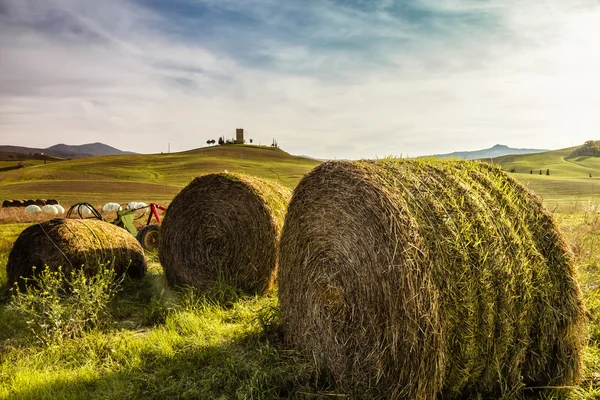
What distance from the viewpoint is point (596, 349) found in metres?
4.46

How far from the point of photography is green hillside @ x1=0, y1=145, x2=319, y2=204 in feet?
105

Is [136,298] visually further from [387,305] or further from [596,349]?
Answer: [596,349]

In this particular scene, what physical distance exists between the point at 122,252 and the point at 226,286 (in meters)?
2.35

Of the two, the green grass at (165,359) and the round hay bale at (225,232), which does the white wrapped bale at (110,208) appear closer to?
the round hay bale at (225,232)

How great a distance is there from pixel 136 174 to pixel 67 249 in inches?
1904

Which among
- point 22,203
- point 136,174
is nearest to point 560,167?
point 136,174

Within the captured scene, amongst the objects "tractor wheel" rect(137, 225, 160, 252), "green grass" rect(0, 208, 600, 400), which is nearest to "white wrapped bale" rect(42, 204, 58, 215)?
"tractor wheel" rect(137, 225, 160, 252)

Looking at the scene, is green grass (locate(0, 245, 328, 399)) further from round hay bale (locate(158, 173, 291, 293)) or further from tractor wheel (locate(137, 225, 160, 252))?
tractor wheel (locate(137, 225, 160, 252))

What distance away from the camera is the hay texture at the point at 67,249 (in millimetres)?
7027

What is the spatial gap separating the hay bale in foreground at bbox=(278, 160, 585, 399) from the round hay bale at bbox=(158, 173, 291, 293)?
2.57 meters

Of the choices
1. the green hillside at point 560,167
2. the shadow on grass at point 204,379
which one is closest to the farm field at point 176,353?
the shadow on grass at point 204,379

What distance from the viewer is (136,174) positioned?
2063 inches

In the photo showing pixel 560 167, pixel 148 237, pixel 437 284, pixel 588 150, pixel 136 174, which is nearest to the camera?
pixel 437 284

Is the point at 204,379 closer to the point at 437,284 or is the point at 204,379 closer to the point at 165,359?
the point at 165,359
